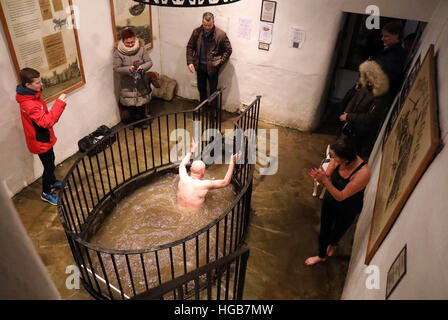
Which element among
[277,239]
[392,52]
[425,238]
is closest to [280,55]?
[392,52]

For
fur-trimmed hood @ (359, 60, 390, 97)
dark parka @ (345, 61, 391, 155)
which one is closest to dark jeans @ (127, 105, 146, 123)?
dark parka @ (345, 61, 391, 155)

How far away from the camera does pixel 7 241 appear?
753 mm

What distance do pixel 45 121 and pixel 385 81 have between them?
4.11 meters

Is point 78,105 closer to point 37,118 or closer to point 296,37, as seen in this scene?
point 37,118

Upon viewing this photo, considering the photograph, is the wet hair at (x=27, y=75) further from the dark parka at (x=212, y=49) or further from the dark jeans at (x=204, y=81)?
the dark jeans at (x=204, y=81)

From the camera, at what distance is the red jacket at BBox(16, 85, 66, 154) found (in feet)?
11.6

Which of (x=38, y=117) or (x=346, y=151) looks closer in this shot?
(x=346, y=151)

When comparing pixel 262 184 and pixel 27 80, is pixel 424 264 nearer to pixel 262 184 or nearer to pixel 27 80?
pixel 262 184

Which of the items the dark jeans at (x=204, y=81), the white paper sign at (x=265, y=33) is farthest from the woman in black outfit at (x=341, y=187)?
the dark jeans at (x=204, y=81)

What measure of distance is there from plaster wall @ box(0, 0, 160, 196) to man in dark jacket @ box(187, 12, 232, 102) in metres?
1.42

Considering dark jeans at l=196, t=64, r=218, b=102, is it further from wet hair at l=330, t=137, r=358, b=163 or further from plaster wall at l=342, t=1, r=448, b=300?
Result: plaster wall at l=342, t=1, r=448, b=300

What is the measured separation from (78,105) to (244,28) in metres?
3.07

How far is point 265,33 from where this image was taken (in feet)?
18.1

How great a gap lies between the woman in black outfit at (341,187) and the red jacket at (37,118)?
9.74ft
